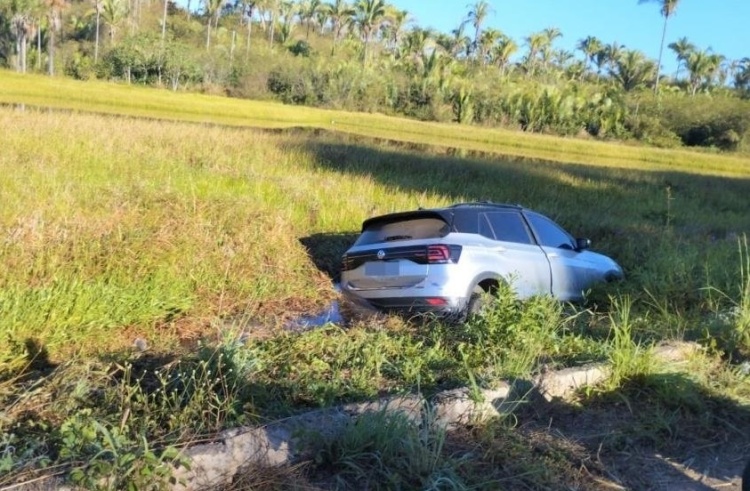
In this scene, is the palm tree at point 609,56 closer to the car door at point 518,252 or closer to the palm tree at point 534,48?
the palm tree at point 534,48

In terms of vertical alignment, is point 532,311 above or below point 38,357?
above

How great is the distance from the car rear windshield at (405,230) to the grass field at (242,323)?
115cm

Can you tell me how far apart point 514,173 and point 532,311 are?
51.7ft

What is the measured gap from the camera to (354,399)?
4684 millimetres

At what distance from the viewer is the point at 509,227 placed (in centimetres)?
909

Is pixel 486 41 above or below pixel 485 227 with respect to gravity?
above

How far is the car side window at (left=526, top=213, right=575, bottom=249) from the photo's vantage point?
31.2 feet

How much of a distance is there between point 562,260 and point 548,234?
0.41 meters

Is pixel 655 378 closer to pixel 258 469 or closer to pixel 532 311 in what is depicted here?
pixel 532 311

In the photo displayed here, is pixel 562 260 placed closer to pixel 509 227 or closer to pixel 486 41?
pixel 509 227

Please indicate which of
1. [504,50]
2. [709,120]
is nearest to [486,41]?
[504,50]

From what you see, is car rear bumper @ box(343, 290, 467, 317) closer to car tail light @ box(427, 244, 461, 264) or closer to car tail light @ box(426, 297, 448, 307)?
car tail light @ box(426, 297, 448, 307)

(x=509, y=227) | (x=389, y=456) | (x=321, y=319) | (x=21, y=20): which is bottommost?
(x=321, y=319)

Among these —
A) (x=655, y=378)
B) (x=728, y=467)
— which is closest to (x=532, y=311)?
(x=655, y=378)
